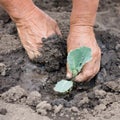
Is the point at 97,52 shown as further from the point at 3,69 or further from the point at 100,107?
the point at 3,69

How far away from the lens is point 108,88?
82.0 inches

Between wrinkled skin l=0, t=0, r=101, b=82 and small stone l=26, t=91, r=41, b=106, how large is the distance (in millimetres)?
239

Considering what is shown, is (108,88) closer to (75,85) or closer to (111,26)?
(75,85)

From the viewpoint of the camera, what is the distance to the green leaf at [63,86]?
2039 millimetres

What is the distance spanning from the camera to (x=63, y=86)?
2057 mm

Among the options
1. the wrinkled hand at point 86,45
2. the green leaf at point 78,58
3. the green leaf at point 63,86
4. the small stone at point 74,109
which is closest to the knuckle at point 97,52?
the wrinkled hand at point 86,45

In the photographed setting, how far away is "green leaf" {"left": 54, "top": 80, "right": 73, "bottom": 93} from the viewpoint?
2.04 m

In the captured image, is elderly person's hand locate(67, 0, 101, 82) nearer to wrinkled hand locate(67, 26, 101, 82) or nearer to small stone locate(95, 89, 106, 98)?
wrinkled hand locate(67, 26, 101, 82)

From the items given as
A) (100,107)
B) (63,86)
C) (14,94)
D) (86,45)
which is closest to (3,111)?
(14,94)

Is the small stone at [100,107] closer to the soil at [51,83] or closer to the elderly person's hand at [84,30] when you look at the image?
the soil at [51,83]

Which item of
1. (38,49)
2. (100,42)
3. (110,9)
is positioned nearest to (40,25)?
(38,49)

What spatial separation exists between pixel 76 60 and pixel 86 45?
125mm

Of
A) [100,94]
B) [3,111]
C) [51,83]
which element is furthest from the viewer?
[51,83]

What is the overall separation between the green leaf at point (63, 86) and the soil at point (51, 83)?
45 millimetres
